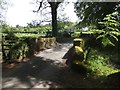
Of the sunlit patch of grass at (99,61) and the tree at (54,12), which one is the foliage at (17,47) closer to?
the sunlit patch of grass at (99,61)

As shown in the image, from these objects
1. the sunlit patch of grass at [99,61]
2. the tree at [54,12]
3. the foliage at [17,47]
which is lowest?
the sunlit patch of grass at [99,61]

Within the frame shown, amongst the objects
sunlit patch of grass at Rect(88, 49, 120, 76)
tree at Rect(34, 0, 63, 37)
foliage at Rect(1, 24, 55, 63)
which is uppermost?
tree at Rect(34, 0, 63, 37)

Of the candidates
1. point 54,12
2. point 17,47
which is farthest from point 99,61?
point 54,12

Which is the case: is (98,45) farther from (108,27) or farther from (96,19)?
(108,27)

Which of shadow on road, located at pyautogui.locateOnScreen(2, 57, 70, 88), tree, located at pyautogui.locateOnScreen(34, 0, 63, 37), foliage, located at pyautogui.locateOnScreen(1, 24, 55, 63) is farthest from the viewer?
tree, located at pyautogui.locateOnScreen(34, 0, 63, 37)

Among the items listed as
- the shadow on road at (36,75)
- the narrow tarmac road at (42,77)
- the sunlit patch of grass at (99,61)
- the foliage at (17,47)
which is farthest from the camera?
the foliage at (17,47)

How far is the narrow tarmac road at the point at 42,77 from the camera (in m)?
10.3

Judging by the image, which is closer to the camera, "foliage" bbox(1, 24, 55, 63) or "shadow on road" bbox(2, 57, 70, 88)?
"shadow on road" bbox(2, 57, 70, 88)

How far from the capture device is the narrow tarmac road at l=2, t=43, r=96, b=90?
1033cm

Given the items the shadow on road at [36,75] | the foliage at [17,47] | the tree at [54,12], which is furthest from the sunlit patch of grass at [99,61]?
the tree at [54,12]

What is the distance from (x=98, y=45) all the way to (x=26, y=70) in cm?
643

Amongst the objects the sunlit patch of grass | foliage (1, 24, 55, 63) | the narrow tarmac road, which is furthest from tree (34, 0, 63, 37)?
the narrow tarmac road

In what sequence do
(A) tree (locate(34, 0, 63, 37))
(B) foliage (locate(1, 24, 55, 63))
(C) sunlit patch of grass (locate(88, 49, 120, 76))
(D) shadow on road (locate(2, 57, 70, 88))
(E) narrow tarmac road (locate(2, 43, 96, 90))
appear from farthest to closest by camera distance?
(A) tree (locate(34, 0, 63, 37))
(B) foliage (locate(1, 24, 55, 63))
(C) sunlit patch of grass (locate(88, 49, 120, 76))
(D) shadow on road (locate(2, 57, 70, 88))
(E) narrow tarmac road (locate(2, 43, 96, 90))

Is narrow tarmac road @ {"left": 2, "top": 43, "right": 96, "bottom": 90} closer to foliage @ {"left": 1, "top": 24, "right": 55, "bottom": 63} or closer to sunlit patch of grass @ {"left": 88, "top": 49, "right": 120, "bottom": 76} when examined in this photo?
foliage @ {"left": 1, "top": 24, "right": 55, "bottom": 63}
